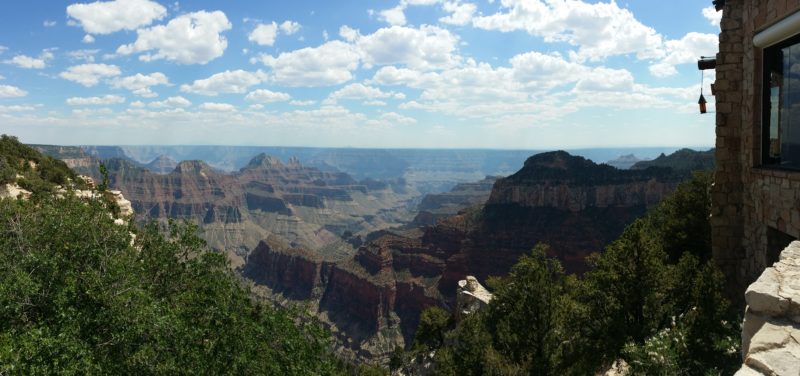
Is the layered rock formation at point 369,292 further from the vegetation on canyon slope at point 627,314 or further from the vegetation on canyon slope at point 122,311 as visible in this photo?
the vegetation on canyon slope at point 122,311

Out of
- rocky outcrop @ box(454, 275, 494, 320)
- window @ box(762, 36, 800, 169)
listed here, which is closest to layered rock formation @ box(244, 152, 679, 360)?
rocky outcrop @ box(454, 275, 494, 320)

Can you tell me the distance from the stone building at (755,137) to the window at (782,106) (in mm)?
26

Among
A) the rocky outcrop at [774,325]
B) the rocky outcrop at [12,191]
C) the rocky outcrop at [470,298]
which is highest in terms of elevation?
the rocky outcrop at [12,191]

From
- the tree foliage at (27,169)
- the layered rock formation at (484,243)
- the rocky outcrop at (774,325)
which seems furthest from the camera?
the layered rock formation at (484,243)

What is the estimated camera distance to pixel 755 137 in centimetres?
1368

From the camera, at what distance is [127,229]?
16.9 metres

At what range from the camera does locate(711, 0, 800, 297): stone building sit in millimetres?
11930

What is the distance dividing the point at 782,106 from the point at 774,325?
8245 millimetres

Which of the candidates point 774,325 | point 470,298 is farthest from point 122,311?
point 470,298

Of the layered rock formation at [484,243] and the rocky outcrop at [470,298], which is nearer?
the rocky outcrop at [470,298]

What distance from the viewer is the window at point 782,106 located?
1184cm

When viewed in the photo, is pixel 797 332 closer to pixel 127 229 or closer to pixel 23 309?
pixel 23 309

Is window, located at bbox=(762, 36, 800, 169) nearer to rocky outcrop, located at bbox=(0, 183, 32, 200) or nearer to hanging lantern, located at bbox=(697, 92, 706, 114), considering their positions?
hanging lantern, located at bbox=(697, 92, 706, 114)

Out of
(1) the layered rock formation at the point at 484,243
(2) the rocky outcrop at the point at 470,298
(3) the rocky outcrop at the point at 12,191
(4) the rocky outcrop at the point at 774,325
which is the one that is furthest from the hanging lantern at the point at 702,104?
(1) the layered rock formation at the point at 484,243
